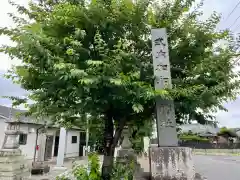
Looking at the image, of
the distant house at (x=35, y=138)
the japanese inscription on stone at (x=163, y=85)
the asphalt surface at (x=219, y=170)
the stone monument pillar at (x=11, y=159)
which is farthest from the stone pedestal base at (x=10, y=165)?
the asphalt surface at (x=219, y=170)

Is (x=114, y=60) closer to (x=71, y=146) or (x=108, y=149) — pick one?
(x=108, y=149)

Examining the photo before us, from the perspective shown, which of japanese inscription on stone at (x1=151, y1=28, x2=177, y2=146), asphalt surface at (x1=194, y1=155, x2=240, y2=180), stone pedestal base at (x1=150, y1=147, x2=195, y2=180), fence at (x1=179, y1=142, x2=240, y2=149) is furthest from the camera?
fence at (x1=179, y1=142, x2=240, y2=149)

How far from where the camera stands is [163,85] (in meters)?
3.89

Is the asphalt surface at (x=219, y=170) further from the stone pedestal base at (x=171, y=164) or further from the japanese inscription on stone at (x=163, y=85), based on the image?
the japanese inscription on stone at (x=163, y=85)

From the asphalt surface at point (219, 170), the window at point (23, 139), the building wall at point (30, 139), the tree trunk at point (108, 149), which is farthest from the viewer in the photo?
the building wall at point (30, 139)

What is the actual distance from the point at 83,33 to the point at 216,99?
3137 millimetres

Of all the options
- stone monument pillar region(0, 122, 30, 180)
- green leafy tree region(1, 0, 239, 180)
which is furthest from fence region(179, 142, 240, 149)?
green leafy tree region(1, 0, 239, 180)

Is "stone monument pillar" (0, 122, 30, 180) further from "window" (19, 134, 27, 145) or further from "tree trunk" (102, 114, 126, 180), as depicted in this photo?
"window" (19, 134, 27, 145)

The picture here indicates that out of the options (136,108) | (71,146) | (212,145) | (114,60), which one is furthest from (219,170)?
(212,145)

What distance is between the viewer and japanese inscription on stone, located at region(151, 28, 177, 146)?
3.74 meters

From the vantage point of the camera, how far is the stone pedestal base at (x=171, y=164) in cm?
346

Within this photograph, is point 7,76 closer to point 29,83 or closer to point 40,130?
point 29,83

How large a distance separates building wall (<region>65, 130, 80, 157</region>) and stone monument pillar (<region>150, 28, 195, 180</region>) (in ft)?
56.4

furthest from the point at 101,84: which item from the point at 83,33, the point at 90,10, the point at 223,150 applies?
the point at 223,150
